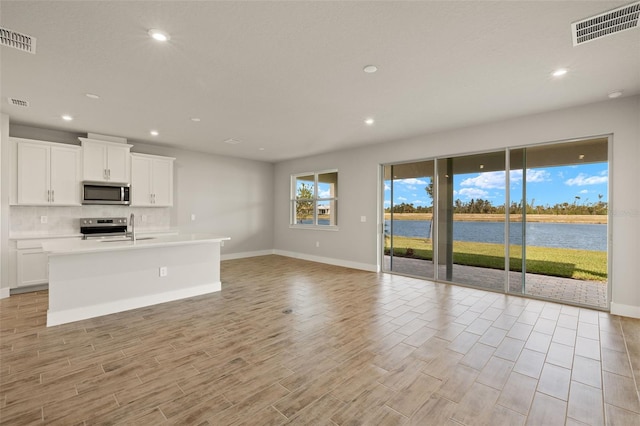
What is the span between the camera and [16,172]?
453 centimetres

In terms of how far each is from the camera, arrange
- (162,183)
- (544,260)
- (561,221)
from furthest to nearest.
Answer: (162,183), (544,260), (561,221)

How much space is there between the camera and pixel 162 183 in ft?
19.9

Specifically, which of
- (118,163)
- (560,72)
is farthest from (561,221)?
(118,163)

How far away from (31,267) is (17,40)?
3875mm

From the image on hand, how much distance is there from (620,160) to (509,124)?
1393 mm

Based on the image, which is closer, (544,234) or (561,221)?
(561,221)

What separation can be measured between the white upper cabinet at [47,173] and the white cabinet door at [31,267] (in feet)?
2.69

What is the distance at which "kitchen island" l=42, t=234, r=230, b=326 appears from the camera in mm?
3309

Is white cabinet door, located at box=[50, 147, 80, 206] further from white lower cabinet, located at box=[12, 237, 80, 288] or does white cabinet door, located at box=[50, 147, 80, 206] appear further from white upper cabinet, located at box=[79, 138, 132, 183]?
white lower cabinet, located at box=[12, 237, 80, 288]

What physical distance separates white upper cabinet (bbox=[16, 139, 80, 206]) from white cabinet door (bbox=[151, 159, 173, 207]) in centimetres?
123

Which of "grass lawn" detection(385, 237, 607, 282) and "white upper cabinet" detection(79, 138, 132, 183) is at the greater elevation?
"white upper cabinet" detection(79, 138, 132, 183)

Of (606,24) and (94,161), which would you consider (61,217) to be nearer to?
(94,161)

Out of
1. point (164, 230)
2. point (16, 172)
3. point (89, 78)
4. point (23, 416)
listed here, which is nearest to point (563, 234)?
point (23, 416)

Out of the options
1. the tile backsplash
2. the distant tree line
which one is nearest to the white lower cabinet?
the tile backsplash
